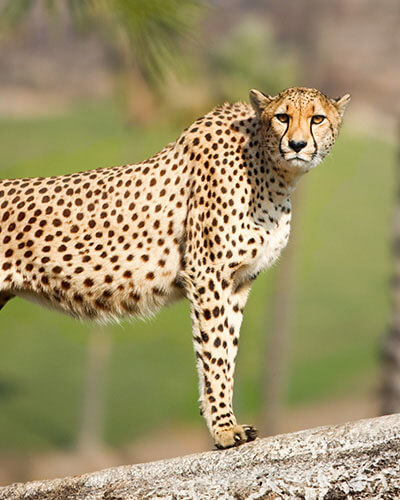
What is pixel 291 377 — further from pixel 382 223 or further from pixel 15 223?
pixel 15 223

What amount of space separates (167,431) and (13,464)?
3780 mm

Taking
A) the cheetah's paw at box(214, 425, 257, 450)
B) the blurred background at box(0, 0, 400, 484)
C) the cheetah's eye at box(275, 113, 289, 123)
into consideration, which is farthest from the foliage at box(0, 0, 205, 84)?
the blurred background at box(0, 0, 400, 484)

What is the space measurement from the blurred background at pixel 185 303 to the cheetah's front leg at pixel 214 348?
503 inches

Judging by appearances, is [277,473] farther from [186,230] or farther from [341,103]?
[341,103]

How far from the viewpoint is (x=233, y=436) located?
20.3 ft

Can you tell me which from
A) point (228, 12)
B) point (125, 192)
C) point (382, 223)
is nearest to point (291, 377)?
point (382, 223)

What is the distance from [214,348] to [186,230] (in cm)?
71

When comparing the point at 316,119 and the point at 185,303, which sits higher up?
the point at 185,303

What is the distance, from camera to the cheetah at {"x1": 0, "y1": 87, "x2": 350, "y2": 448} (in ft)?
20.7

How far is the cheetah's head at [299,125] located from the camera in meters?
5.94

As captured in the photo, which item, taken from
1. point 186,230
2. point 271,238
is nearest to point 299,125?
point 271,238

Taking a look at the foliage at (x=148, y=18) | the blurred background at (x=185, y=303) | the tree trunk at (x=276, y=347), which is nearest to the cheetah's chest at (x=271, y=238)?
the foliage at (x=148, y=18)

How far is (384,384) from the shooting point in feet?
44.2

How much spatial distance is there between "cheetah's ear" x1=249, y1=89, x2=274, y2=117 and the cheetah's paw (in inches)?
72.0
